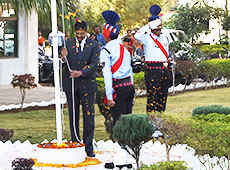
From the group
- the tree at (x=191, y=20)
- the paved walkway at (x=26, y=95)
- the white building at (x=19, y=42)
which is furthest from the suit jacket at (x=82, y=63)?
the tree at (x=191, y=20)

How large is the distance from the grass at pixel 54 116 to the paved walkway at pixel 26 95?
1131 mm

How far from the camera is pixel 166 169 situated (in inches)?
204

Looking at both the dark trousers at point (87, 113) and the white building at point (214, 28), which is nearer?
the dark trousers at point (87, 113)

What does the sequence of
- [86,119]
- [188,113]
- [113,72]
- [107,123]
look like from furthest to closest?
[188,113], [107,123], [86,119], [113,72]

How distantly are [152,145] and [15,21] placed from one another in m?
9.61

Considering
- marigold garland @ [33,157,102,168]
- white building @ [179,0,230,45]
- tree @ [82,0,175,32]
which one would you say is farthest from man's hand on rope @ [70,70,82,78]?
white building @ [179,0,230,45]

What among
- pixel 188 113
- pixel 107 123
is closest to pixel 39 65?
pixel 188 113

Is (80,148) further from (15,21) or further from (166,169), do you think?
(15,21)

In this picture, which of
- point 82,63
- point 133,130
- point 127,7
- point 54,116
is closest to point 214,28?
point 127,7

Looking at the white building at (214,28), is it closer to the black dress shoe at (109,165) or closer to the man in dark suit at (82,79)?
the man in dark suit at (82,79)

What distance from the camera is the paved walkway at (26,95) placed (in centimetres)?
1274

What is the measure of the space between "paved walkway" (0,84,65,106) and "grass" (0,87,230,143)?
1.13m

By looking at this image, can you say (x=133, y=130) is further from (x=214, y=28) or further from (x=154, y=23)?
(x=214, y=28)

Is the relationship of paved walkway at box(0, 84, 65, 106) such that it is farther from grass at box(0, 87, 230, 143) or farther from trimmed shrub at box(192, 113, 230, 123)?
trimmed shrub at box(192, 113, 230, 123)
